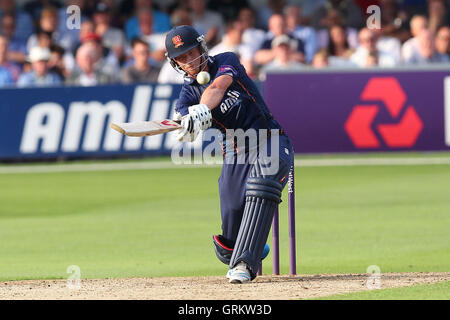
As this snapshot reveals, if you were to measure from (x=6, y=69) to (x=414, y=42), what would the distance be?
7.49 metres

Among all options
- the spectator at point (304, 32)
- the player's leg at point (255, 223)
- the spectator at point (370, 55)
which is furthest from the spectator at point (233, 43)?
the player's leg at point (255, 223)

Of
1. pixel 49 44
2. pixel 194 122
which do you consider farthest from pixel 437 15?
pixel 194 122

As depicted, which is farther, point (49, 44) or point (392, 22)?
point (392, 22)

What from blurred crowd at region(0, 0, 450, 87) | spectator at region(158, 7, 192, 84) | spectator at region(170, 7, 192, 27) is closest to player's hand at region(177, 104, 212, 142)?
spectator at region(158, 7, 192, 84)

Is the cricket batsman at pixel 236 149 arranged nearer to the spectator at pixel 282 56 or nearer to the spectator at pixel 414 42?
the spectator at pixel 282 56

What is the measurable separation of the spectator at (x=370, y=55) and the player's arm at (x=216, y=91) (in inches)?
431

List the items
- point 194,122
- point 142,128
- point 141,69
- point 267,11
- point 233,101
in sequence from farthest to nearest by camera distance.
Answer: point 267,11
point 141,69
point 233,101
point 194,122
point 142,128

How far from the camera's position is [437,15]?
2092 cm

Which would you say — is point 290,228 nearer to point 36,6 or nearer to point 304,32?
point 304,32

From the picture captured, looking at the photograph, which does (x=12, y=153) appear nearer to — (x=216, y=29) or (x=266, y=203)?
(x=216, y=29)

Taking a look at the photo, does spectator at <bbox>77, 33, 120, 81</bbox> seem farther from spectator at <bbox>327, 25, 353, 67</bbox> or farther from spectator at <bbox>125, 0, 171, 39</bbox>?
spectator at <bbox>327, 25, 353, 67</bbox>

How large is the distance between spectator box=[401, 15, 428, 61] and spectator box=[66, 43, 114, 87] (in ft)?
17.7

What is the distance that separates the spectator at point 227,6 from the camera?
Answer: 71.9 ft

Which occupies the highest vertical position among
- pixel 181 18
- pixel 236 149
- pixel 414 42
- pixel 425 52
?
pixel 181 18
